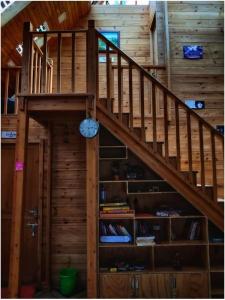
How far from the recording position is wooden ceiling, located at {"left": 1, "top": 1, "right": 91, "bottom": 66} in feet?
14.2

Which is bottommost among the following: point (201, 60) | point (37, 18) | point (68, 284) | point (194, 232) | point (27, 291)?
point (27, 291)

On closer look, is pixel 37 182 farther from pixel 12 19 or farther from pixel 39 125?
pixel 12 19

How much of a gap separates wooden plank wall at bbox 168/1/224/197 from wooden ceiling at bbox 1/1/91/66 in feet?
5.72

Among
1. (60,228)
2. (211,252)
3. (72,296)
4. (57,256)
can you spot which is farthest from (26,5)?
(211,252)

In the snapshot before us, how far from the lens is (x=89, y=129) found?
3.62 meters

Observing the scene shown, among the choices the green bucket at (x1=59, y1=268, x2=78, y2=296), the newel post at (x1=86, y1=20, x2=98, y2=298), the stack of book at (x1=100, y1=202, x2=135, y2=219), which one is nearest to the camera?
the newel post at (x1=86, y1=20, x2=98, y2=298)

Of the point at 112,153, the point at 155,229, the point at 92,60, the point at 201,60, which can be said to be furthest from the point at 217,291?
the point at 201,60

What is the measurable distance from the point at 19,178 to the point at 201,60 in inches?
146

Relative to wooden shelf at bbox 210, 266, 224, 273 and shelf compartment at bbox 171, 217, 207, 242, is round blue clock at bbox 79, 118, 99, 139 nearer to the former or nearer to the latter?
shelf compartment at bbox 171, 217, 207, 242

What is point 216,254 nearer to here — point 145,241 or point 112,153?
point 145,241

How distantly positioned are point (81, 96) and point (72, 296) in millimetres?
2657

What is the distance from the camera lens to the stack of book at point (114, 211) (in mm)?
3822

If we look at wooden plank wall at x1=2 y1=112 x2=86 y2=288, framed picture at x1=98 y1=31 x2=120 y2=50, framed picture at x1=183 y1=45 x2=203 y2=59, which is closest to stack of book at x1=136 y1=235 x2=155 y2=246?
wooden plank wall at x1=2 y1=112 x2=86 y2=288

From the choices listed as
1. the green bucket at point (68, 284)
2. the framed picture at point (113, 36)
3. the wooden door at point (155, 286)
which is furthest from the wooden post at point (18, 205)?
the framed picture at point (113, 36)
